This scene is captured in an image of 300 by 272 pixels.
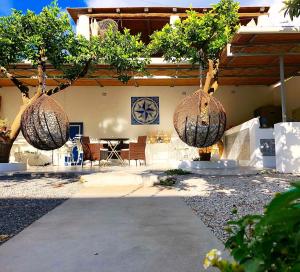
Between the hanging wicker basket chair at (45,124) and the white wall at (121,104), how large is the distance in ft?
20.1

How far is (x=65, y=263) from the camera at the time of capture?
2.44 m

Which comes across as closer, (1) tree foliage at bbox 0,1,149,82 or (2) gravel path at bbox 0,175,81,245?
(2) gravel path at bbox 0,175,81,245

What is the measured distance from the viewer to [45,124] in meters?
7.49

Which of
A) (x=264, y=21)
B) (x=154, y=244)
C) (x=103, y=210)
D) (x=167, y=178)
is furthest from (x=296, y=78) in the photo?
(x=154, y=244)

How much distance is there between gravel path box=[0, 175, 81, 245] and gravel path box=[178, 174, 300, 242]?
6.78 ft

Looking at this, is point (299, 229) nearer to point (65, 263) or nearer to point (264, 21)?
point (65, 263)

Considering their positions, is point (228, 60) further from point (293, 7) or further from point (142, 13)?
point (293, 7)

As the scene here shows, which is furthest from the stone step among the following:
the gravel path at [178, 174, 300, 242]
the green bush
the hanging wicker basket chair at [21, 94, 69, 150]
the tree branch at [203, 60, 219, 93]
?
the green bush


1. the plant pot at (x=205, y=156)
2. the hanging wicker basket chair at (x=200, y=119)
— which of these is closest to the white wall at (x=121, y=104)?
the plant pot at (x=205, y=156)

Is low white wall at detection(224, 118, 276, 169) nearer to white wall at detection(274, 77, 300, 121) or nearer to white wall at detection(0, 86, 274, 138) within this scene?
white wall at detection(0, 86, 274, 138)

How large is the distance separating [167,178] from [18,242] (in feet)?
14.4

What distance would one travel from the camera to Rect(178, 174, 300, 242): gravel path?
4.00 metres

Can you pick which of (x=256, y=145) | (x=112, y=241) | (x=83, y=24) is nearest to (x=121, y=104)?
(x=83, y=24)

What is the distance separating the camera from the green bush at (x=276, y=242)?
2.53 ft
